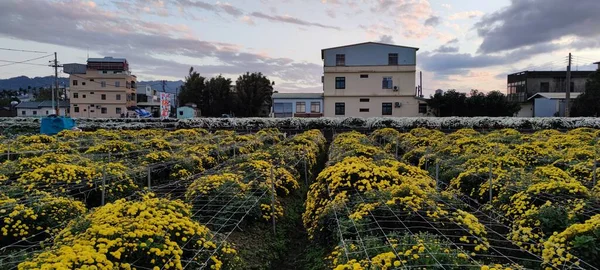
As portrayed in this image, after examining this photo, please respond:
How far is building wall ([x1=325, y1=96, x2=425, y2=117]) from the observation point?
122ft

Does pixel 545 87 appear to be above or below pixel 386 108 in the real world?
above

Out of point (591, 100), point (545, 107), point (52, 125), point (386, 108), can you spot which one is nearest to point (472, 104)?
point (386, 108)

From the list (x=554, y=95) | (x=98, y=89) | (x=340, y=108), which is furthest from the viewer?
(x=98, y=89)

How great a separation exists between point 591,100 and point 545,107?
641cm

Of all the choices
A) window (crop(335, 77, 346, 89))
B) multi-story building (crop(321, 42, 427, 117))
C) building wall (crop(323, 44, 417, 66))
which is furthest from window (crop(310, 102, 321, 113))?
building wall (crop(323, 44, 417, 66))

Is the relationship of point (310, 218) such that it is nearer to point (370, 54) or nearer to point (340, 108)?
point (340, 108)

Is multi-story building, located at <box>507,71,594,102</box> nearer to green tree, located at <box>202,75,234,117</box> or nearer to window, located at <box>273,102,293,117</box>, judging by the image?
window, located at <box>273,102,293,117</box>

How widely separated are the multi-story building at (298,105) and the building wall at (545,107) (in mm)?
22027

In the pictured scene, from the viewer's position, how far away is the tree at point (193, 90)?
51.9 metres

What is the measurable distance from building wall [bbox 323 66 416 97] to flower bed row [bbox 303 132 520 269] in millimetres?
31120

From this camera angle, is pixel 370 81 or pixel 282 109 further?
pixel 282 109

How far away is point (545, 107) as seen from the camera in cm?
4116

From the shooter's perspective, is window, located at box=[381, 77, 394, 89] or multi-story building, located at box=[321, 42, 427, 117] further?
window, located at box=[381, 77, 394, 89]

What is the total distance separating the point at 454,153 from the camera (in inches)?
395
